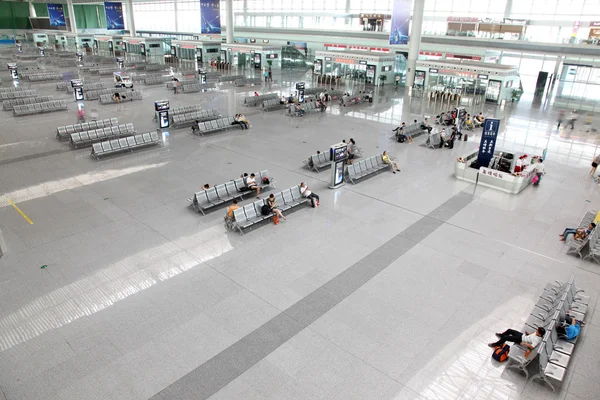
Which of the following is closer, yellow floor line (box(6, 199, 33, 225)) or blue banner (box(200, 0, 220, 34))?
yellow floor line (box(6, 199, 33, 225))

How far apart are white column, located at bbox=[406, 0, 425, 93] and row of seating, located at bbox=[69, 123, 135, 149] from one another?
83.6ft

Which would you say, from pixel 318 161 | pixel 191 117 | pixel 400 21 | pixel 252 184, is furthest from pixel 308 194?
pixel 400 21

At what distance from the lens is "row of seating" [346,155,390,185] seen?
15.5m

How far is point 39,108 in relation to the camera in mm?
25844

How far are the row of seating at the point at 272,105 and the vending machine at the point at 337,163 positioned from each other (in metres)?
Result: 14.4

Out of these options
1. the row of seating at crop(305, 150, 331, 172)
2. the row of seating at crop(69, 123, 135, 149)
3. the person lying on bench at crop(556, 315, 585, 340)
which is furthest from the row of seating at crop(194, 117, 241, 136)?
the person lying on bench at crop(556, 315, 585, 340)

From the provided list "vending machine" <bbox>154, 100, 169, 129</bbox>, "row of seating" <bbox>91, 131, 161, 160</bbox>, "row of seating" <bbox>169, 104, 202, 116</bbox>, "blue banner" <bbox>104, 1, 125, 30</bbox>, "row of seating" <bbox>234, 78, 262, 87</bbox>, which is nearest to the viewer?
"row of seating" <bbox>91, 131, 161, 160</bbox>

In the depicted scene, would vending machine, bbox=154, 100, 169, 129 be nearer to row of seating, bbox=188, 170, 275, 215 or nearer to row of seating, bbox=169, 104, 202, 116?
row of seating, bbox=169, 104, 202, 116

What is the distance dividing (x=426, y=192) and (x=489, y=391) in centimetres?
881

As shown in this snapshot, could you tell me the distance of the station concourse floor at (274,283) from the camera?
268 inches

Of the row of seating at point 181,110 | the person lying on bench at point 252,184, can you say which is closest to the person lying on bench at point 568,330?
the person lying on bench at point 252,184

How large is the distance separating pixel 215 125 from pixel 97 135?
5761 mm

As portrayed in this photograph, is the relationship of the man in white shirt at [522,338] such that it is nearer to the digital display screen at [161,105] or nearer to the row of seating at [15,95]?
the digital display screen at [161,105]

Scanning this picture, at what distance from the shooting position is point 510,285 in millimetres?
9406
